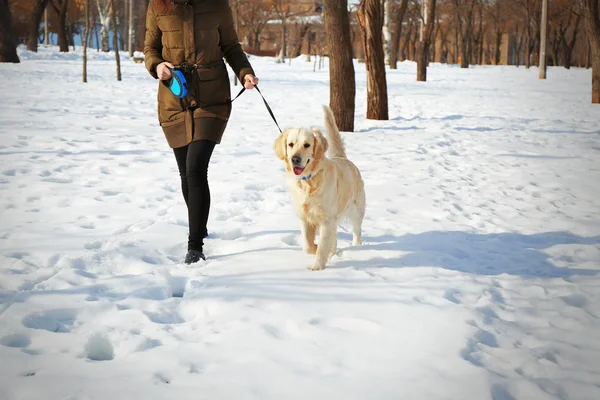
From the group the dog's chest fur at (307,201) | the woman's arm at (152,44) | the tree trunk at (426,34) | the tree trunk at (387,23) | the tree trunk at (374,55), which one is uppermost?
the tree trunk at (387,23)

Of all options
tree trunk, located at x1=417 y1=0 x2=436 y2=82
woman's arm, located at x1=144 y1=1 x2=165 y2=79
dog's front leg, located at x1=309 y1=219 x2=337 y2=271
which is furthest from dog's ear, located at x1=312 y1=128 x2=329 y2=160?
tree trunk, located at x1=417 y1=0 x2=436 y2=82

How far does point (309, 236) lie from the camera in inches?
170

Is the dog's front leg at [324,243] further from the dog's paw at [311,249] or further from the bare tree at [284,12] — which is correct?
the bare tree at [284,12]

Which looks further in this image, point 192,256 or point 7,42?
point 7,42

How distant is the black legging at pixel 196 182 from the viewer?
398cm

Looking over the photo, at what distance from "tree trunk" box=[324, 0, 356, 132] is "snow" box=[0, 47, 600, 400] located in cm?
175

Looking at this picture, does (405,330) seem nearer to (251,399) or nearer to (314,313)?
(314,313)

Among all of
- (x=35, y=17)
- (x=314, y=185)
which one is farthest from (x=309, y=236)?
(x=35, y=17)

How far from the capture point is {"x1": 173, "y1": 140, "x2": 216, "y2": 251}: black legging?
13.1ft

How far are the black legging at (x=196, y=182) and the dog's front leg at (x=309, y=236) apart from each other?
754 mm

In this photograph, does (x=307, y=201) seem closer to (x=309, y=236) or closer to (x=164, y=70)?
(x=309, y=236)

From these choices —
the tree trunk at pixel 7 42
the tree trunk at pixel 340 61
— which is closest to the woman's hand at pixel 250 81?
the tree trunk at pixel 340 61

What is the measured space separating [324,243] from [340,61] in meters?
6.45

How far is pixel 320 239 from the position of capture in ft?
13.3
